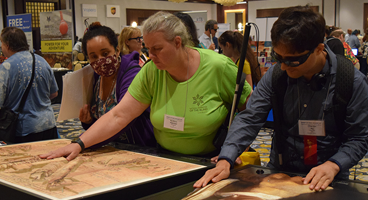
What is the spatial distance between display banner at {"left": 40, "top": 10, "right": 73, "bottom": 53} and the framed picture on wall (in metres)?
6.53

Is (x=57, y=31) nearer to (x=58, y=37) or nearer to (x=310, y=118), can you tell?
(x=58, y=37)

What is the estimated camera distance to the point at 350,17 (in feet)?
52.5

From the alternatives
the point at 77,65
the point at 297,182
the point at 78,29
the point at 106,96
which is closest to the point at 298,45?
the point at 297,182

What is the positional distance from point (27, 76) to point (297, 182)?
8.19 ft

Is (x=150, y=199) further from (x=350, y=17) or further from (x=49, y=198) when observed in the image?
(x=350, y=17)

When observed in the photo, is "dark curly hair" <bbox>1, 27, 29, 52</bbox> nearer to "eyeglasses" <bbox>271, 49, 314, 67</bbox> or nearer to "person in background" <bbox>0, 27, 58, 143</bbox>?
"person in background" <bbox>0, 27, 58, 143</bbox>

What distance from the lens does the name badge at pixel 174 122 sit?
1583 mm

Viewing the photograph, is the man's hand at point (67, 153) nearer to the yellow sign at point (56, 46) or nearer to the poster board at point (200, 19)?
the yellow sign at point (56, 46)

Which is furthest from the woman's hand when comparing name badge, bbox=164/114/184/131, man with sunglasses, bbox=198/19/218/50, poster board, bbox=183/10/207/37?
poster board, bbox=183/10/207/37

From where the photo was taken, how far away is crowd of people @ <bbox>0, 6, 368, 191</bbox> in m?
1.23

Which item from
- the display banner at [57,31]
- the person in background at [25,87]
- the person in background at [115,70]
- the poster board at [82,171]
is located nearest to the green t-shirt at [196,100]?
the poster board at [82,171]

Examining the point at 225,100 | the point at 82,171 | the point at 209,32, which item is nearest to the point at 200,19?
the point at 209,32

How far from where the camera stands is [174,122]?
1594mm

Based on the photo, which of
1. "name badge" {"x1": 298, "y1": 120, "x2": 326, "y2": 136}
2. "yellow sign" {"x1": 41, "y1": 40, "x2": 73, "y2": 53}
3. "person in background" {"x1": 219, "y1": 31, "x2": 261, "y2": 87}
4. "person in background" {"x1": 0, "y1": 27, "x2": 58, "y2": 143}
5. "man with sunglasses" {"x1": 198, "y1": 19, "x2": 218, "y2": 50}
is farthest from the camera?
"yellow sign" {"x1": 41, "y1": 40, "x2": 73, "y2": 53}
